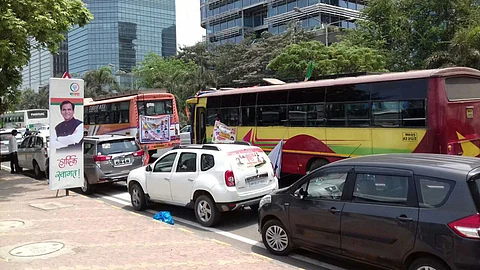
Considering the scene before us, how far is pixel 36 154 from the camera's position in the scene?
16.1 meters

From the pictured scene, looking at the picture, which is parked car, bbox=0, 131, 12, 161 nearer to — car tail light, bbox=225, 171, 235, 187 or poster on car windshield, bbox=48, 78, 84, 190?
poster on car windshield, bbox=48, 78, 84, 190

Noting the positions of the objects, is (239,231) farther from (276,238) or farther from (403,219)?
(403,219)

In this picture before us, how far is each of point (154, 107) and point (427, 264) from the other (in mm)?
17581

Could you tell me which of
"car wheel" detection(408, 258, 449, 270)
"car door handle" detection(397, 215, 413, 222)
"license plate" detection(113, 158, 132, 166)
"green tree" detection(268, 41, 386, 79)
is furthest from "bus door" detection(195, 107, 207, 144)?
"green tree" detection(268, 41, 386, 79)

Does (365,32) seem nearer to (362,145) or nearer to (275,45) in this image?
(275,45)

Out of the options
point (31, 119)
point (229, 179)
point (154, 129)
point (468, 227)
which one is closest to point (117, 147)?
point (229, 179)

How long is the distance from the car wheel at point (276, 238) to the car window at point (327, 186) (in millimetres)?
724

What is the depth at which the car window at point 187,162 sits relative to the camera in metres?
8.50

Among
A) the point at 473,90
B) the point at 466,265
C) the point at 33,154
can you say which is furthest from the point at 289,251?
the point at 33,154

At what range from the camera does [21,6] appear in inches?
494

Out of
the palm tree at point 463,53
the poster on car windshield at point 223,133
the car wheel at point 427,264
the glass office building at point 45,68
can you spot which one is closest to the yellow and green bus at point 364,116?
the poster on car windshield at point 223,133

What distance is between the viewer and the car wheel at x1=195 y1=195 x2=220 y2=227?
8.02 metres

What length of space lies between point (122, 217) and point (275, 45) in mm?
36545

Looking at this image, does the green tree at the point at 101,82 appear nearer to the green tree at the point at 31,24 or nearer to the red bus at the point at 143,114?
the red bus at the point at 143,114
